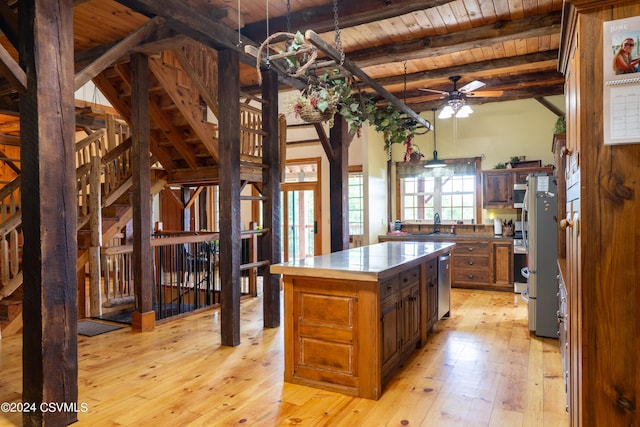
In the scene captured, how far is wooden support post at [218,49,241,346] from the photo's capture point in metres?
3.87

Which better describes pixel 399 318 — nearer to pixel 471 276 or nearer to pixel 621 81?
pixel 621 81

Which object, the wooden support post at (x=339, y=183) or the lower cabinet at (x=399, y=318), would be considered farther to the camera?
the wooden support post at (x=339, y=183)

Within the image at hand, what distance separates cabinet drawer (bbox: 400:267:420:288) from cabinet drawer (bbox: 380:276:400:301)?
0.12 m

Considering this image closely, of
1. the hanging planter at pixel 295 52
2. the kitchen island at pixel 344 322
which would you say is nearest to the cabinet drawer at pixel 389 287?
the kitchen island at pixel 344 322

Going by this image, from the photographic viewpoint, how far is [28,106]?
2320 millimetres

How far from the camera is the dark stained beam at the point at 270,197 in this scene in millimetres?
4465

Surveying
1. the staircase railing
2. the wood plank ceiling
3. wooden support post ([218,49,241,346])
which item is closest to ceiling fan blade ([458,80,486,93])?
the wood plank ceiling

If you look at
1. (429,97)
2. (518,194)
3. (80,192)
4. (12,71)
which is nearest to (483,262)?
(518,194)

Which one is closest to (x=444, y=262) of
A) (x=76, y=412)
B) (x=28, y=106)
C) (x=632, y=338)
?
(x=632, y=338)

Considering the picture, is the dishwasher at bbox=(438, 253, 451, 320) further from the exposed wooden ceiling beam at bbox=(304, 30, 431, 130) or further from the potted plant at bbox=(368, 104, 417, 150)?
the exposed wooden ceiling beam at bbox=(304, 30, 431, 130)

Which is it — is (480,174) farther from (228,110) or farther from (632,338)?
(632,338)

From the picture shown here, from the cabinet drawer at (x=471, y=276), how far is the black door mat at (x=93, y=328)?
505 centimetres

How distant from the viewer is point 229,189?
12.7 feet

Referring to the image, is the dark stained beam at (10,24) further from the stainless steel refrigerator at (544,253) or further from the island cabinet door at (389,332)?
the stainless steel refrigerator at (544,253)
